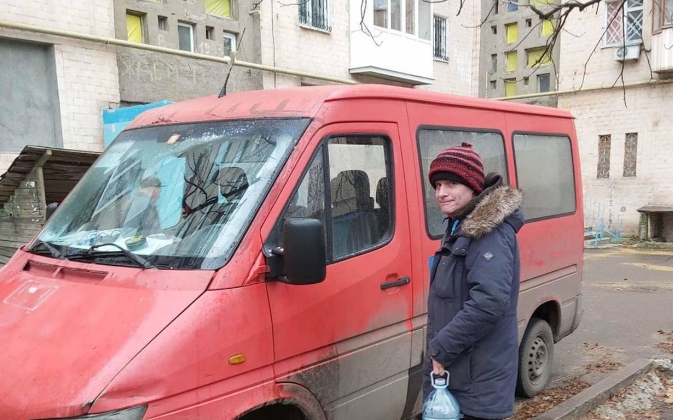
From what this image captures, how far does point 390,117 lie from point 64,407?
2.17m

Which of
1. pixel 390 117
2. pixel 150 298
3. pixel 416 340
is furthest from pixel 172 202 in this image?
pixel 416 340

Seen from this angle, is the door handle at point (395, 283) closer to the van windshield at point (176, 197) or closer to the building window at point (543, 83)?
the van windshield at point (176, 197)

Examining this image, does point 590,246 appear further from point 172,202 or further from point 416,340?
point 172,202

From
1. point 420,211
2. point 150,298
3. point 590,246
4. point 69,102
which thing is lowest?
point 590,246

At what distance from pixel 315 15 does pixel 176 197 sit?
12.1 metres

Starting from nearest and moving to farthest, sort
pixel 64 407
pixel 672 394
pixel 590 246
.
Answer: pixel 64 407
pixel 672 394
pixel 590 246

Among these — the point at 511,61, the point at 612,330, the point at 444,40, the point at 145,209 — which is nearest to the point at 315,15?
the point at 444,40

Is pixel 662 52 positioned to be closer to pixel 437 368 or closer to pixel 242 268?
pixel 437 368

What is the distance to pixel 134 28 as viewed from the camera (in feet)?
35.4

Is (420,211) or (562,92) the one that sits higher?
(562,92)

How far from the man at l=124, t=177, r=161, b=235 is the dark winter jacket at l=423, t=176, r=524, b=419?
1.38 metres

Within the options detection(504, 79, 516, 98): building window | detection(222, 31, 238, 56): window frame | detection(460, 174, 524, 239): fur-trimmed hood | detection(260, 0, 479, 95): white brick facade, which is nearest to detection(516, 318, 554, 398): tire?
detection(460, 174, 524, 239): fur-trimmed hood

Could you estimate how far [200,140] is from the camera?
2.86 meters

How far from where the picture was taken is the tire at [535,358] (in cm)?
438
